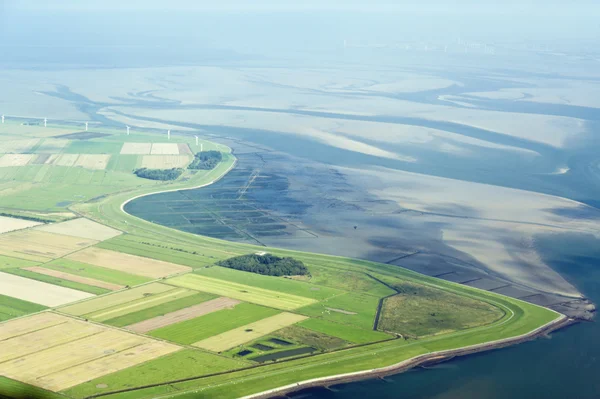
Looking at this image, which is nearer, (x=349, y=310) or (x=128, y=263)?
(x=349, y=310)

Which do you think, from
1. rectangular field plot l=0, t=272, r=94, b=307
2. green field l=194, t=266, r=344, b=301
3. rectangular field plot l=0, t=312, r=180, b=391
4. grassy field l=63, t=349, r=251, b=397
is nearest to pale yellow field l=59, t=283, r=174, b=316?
rectangular field plot l=0, t=272, r=94, b=307

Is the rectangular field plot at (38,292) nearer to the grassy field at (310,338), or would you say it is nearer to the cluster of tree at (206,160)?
the grassy field at (310,338)

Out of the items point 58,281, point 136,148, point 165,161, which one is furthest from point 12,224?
point 136,148

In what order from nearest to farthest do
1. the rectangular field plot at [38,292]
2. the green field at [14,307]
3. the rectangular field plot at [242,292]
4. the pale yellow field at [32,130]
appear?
the green field at [14,307], the rectangular field plot at [38,292], the rectangular field plot at [242,292], the pale yellow field at [32,130]

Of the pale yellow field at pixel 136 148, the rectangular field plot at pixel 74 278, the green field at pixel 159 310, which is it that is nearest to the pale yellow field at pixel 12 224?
the rectangular field plot at pixel 74 278

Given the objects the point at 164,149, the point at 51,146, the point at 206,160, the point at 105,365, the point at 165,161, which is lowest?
the point at 105,365

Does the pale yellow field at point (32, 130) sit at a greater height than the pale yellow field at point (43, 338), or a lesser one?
greater

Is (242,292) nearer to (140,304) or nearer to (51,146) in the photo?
(140,304)
